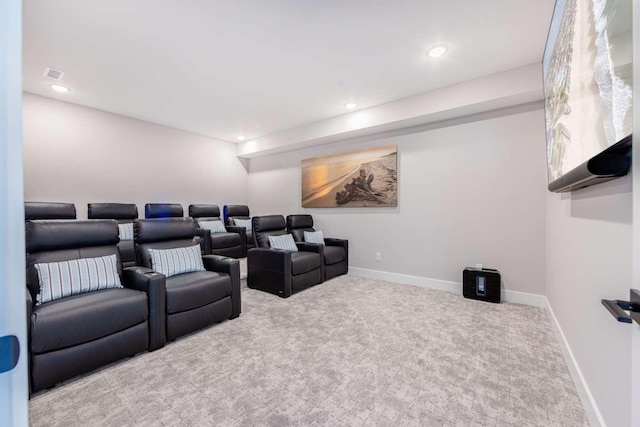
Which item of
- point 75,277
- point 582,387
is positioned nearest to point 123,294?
point 75,277

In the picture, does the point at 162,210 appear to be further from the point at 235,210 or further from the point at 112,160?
the point at 235,210

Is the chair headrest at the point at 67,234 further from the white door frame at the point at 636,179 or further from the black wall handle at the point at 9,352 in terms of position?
the white door frame at the point at 636,179

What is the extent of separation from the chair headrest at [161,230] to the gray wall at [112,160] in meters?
2.37

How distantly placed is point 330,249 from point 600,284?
125 inches

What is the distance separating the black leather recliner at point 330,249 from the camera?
414 centimetres

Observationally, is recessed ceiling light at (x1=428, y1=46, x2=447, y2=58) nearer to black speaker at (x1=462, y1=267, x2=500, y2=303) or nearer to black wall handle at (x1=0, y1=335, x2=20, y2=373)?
black speaker at (x1=462, y1=267, x2=500, y2=303)

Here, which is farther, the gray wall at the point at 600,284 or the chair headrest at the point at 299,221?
the chair headrest at the point at 299,221

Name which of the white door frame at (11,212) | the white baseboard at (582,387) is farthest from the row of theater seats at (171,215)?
the white baseboard at (582,387)

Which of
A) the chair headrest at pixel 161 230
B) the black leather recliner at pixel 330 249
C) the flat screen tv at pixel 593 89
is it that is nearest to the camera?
the flat screen tv at pixel 593 89

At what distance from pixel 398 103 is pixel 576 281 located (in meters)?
2.85

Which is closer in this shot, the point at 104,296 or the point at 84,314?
the point at 84,314

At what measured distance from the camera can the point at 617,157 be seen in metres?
1.03

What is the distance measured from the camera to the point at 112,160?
451 cm

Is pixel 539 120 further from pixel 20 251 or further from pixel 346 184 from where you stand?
pixel 20 251
